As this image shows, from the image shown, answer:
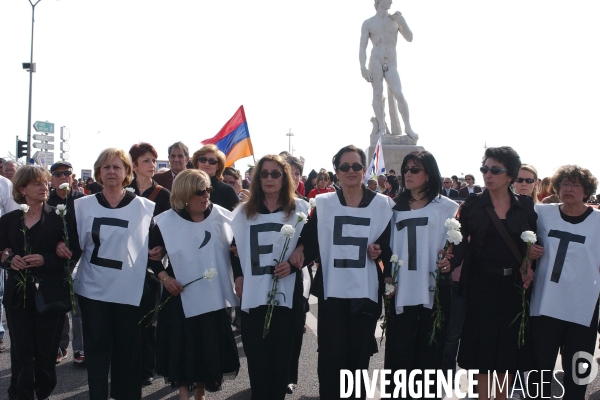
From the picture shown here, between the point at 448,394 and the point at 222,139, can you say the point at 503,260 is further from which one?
the point at 222,139

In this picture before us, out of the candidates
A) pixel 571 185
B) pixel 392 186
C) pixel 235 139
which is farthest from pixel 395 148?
pixel 571 185

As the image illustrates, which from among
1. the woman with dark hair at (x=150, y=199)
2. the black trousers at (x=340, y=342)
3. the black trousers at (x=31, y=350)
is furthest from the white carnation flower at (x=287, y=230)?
the black trousers at (x=31, y=350)

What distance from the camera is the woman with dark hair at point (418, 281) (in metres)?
4.30

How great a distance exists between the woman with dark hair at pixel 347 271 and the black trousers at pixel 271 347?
248mm

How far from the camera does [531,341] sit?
4.41m

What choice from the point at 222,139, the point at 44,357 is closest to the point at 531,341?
the point at 44,357

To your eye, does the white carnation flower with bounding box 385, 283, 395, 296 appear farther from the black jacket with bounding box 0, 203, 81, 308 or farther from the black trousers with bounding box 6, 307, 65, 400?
the black trousers with bounding box 6, 307, 65, 400

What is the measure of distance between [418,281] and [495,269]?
21.5 inches

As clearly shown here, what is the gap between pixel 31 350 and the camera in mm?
4453

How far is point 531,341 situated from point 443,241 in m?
0.96

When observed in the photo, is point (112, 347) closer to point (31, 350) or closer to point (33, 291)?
point (31, 350)

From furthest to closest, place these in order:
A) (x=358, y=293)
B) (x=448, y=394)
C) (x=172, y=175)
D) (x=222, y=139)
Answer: (x=222, y=139) < (x=172, y=175) < (x=448, y=394) < (x=358, y=293)

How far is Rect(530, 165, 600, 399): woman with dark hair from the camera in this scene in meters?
4.32

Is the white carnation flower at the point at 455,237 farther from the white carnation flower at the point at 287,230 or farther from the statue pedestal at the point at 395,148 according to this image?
the statue pedestal at the point at 395,148
